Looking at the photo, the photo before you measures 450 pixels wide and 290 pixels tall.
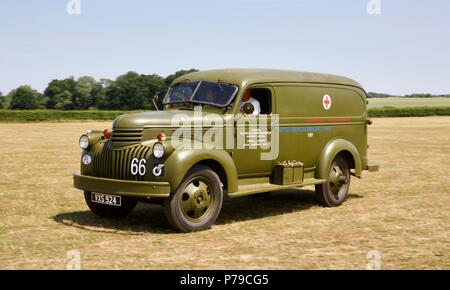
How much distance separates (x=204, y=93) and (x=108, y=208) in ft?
7.93

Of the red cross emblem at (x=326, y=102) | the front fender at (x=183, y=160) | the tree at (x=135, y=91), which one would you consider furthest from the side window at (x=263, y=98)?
the tree at (x=135, y=91)

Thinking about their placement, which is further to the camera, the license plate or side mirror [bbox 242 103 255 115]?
side mirror [bbox 242 103 255 115]

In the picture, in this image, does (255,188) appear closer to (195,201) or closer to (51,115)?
(195,201)

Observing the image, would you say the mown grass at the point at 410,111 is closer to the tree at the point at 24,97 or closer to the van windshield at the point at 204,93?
the tree at the point at 24,97

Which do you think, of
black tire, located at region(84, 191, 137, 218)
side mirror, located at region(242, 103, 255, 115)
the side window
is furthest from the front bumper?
the side window

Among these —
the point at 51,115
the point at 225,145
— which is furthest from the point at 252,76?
the point at 51,115

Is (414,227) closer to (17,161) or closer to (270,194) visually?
(270,194)

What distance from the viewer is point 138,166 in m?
7.71

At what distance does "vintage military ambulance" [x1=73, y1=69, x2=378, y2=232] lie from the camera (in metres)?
7.69

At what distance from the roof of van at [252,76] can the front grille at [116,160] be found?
199 centimetres

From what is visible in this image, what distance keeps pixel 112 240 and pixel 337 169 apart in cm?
494

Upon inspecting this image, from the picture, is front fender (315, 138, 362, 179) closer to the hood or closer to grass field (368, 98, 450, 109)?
the hood
